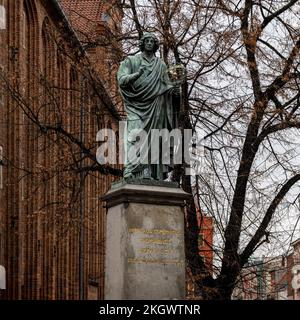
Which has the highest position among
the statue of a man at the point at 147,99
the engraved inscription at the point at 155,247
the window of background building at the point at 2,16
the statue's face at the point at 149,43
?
the window of background building at the point at 2,16

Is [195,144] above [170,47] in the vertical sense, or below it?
below

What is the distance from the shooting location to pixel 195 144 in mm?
21141

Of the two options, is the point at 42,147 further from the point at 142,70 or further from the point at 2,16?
the point at 142,70

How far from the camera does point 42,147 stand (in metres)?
28.1

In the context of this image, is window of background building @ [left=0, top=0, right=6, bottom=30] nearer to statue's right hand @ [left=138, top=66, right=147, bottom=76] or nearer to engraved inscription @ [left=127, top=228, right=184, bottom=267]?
statue's right hand @ [left=138, top=66, right=147, bottom=76]

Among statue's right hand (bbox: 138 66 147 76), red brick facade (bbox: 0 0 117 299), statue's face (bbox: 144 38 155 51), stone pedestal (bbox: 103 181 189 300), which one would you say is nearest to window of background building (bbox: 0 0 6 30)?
red brick facade (bbox: 0 0 117 299)

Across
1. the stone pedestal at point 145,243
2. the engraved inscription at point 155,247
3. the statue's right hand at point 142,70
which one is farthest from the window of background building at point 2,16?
the engraved inscription at point 155,247

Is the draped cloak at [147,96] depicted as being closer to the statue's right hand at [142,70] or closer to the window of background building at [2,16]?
the statue's right hand at [142,70]

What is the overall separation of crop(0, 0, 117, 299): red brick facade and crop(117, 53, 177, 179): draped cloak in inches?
259

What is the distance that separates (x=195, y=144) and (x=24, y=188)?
905cm

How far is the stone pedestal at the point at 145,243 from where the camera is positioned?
46.3 ft
